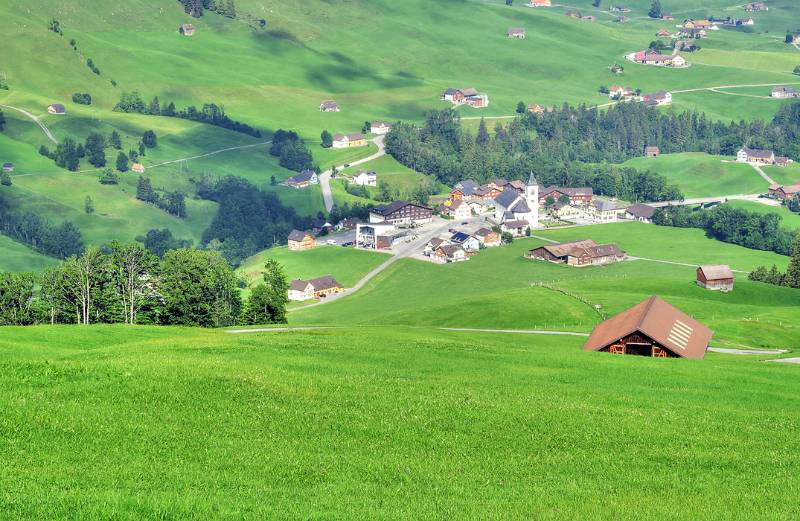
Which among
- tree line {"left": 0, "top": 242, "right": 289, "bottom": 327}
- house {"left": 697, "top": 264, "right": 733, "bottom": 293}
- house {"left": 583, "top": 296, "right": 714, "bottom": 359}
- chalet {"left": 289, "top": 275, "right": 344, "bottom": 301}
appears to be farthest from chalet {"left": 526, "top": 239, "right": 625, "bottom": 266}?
house {"left": 583, "top": 296, "right": 714, "bottom": 359}

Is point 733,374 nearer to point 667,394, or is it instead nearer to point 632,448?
point 667,394

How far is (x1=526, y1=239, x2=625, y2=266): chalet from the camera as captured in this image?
183000mm

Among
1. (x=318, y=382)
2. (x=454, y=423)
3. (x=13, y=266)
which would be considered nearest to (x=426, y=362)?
(x=318, y=382)

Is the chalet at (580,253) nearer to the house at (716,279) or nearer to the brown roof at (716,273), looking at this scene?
the house at (716,279)

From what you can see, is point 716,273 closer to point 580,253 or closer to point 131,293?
point 580,253

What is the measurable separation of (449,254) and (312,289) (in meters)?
33.3

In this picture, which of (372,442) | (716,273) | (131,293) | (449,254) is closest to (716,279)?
(716,273)

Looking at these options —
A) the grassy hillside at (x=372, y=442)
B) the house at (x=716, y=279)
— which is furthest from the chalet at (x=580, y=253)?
the grassy hillside at (x=372, y=442)

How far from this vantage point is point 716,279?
5566 inches

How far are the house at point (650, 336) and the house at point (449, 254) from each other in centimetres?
10799

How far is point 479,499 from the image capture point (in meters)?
27.8

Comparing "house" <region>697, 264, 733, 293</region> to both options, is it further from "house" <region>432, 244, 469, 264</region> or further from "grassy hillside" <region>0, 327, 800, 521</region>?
"grassy hillside" <region>0, 327, 800, 521</region>

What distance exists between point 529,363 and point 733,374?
11.9 m

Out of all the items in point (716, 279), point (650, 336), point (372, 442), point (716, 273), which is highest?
point (716, 273)
